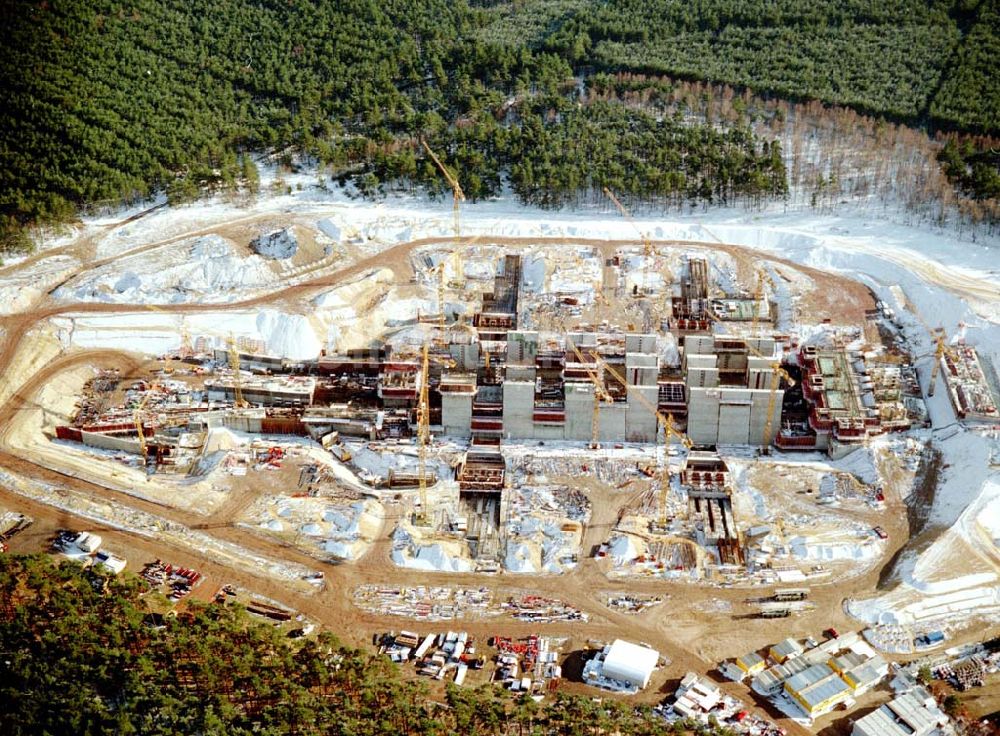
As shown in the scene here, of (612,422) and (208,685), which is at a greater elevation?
(612,422)

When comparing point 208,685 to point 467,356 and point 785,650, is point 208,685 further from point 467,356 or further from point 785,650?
point 467,356

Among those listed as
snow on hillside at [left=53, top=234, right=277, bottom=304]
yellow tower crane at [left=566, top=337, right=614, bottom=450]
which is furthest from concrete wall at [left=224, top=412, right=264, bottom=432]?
yellow tower crane at [left=566, top=337, right=614, bottom=450]

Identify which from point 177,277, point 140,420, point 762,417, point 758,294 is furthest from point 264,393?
point 758,294

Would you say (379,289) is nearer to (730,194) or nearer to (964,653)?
(730,194)

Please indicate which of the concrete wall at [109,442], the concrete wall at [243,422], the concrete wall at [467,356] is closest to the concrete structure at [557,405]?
the concrete wall at [467,356]

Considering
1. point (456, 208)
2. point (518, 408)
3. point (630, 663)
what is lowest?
point (630, 663)

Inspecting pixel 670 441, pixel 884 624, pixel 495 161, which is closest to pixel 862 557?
pixel 884 624

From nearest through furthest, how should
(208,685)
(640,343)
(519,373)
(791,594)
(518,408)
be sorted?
(208,685) → (791,594) → (518,408) → (519,373) → (640,343)

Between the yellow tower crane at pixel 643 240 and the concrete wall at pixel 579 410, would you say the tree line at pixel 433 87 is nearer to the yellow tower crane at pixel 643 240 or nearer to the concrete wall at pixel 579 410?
the yellow tower crane at pixel 643 240
